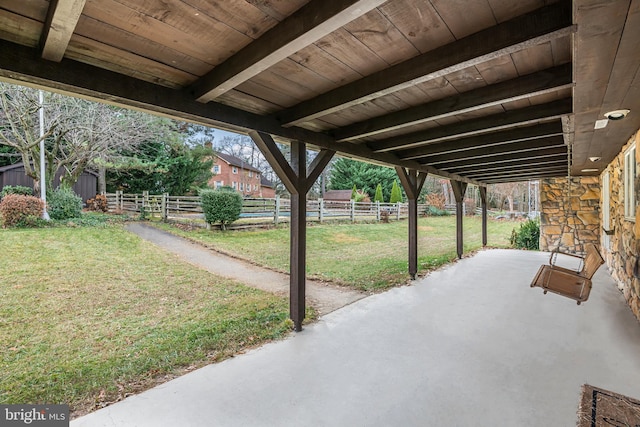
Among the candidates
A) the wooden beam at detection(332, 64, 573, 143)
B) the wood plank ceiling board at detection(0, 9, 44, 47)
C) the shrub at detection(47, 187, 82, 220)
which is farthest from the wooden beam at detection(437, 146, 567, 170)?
the shrub at detection(47, 187, 82, 220)

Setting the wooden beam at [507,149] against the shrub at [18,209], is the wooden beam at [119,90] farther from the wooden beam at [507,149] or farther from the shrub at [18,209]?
the shrub at [18,209]

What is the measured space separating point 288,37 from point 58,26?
100cm

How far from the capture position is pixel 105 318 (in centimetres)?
398

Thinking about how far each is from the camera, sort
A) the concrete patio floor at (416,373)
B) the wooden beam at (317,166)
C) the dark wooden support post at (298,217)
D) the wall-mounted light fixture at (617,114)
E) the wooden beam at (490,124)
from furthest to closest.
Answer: the wooden beam at (317,166) < the dark wooden support post at (298,217) < the wooden beam at (490,124) < the wall-mounted light fixture at (617,114) < the concrete patio floor at (416,373)

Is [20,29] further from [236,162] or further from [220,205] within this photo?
[236,162]

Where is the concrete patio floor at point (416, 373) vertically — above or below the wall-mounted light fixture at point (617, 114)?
below

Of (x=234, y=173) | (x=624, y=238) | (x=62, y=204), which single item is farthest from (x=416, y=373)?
(x=234, y=173)

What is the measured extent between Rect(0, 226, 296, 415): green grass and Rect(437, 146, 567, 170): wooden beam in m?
4.09

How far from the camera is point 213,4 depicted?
54.8 inches

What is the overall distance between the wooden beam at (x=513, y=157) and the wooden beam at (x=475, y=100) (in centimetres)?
304

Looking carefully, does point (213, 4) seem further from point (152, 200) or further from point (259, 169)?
point (259, 169)

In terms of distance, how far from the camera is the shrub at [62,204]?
26.9ft

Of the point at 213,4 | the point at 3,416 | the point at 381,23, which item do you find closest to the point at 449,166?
the point at 381,23

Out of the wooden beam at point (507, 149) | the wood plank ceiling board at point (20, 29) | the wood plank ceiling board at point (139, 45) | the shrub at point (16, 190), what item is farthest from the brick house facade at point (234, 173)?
the wood plank ceiling board at point (20, 29)
